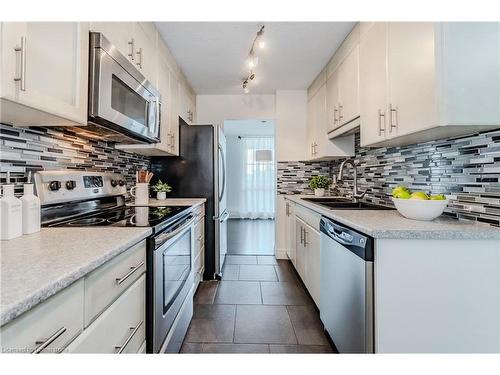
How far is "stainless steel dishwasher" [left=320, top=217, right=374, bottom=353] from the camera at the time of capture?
124cm

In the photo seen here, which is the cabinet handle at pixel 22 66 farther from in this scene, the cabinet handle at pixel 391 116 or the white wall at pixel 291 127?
the white wall at pixel 291 127

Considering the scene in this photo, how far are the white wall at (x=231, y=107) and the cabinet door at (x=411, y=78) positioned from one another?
2.39 metres

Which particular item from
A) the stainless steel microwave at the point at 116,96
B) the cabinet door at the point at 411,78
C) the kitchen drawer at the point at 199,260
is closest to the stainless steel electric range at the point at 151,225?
the stainless steel microwave at the point at 116,96

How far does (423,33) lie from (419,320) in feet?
4.44

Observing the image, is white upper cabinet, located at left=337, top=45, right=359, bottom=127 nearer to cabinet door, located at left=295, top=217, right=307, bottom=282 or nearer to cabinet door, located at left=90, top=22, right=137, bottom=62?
cabinet door, located at left=295, top=217, right=307, bottom=282

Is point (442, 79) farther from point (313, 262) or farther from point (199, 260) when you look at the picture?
point (199, 260)

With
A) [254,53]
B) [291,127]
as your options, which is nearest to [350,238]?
[254,53]

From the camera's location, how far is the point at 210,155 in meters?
2.95


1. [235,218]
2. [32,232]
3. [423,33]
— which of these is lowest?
[235,218]

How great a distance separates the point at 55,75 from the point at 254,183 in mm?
6477

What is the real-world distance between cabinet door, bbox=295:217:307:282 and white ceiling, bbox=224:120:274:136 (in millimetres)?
3310

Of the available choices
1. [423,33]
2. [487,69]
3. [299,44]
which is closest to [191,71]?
A: [299,44]

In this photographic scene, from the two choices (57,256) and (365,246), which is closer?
(57,256)
